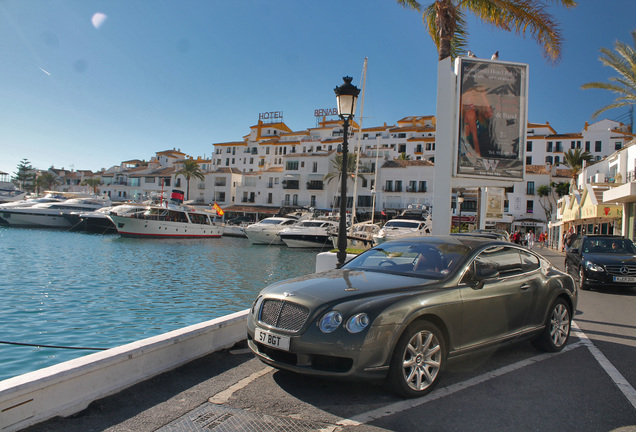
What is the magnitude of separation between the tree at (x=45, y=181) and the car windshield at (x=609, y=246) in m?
132

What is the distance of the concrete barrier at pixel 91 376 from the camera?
339 cm

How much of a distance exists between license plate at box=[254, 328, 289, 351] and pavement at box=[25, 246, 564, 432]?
1.57 feet

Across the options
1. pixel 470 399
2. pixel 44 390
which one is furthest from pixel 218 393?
pixel 470 399

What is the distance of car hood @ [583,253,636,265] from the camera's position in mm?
12598

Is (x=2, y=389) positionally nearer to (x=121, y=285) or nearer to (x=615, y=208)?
(x=121, y=285)

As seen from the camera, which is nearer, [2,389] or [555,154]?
[2,389]

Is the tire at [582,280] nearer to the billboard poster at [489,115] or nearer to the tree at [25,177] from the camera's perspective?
the billboard poster at [489,115]

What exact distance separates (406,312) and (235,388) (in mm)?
1824

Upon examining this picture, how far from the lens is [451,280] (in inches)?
189

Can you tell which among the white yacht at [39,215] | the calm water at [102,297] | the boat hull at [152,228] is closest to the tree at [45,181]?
the white yacht at [39,215]

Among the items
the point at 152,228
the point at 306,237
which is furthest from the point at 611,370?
the point at 152,228

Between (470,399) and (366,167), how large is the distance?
68.3m

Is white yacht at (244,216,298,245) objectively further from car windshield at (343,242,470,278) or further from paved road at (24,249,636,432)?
paved road at (24,249,636,432)

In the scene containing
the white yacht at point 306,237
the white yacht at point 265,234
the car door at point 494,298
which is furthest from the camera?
the white yacht at point 265,234
